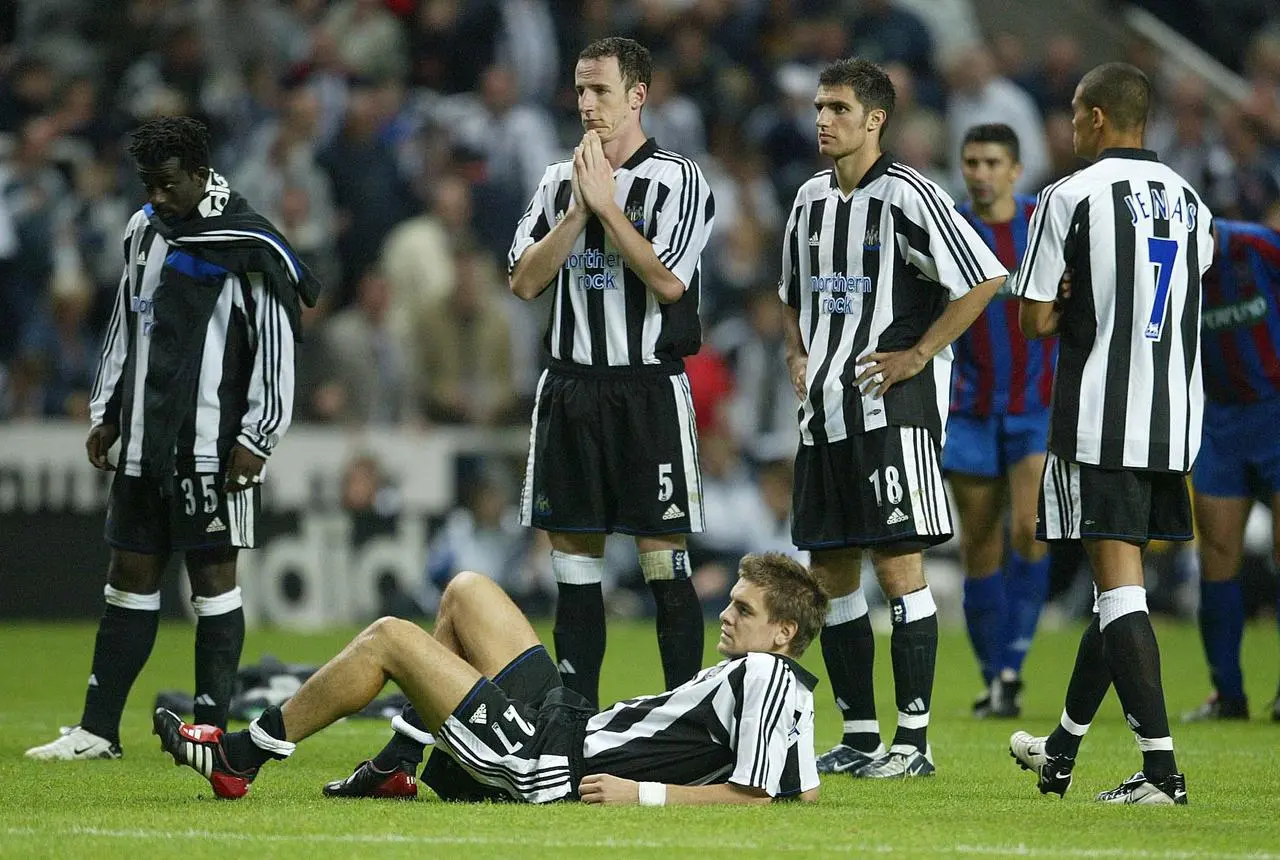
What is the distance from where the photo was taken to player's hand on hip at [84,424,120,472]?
23.5ft

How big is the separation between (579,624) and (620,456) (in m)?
0.63

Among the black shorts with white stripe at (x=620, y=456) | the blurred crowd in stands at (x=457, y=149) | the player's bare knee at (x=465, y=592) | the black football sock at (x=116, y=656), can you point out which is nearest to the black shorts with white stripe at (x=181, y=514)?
the black football sock at (x=116, y=656)

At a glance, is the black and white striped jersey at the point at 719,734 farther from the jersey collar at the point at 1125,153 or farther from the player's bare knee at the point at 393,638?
the jersey collar at the point at 1125,153

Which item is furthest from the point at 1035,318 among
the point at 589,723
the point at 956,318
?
the point at 589,723

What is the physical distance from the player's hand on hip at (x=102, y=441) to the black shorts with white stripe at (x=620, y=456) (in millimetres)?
1559

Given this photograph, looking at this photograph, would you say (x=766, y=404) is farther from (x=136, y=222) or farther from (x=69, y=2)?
(x=136, y=222)

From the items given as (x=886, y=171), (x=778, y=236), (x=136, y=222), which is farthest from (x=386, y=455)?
(x=886, y=171)

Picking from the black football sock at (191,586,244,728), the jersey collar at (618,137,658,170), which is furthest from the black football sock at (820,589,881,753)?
the black football sock at (191,586,244,728)

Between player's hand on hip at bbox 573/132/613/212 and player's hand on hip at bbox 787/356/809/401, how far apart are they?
2.86 feet

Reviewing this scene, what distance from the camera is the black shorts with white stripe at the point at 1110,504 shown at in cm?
580

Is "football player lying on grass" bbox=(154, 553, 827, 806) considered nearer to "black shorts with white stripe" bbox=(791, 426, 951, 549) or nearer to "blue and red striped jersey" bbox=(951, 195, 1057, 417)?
"black shorts with white stripe" bbox=(791, 426, 951, 549)

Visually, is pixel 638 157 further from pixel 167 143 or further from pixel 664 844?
pixel 664 844

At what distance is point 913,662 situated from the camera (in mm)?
6570

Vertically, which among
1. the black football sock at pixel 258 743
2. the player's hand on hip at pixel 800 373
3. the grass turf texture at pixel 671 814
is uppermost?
the player's hand on hip at pixel 800 373
